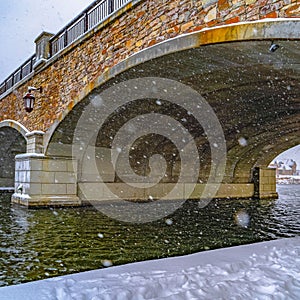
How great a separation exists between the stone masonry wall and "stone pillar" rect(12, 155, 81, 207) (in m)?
1.12

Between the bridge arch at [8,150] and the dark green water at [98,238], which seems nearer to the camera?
the dark green water at [98,238]

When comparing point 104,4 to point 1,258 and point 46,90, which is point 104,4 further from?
point 1,258

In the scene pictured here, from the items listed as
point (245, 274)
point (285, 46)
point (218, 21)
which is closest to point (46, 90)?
point (218, 21)

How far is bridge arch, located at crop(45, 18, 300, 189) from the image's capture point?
16.0ft

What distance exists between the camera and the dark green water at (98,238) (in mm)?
4289

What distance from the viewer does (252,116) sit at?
1116cm

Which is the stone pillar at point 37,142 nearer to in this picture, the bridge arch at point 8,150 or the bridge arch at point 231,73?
the bridge arch at point 231,73

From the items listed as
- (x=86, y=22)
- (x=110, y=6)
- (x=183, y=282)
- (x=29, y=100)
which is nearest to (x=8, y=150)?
(x=29, y=100)

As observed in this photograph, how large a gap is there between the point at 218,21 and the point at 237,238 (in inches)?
140

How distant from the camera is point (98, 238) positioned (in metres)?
6.02

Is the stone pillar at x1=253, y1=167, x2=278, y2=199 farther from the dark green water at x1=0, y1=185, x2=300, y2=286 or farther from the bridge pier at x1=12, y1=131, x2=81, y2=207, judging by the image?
the bridge pier at x1=12, y1=131, x2=81, y2=207

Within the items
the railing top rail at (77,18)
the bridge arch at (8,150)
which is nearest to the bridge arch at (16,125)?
the bridge arch at (8,150)

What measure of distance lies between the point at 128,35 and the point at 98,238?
395 centimetres

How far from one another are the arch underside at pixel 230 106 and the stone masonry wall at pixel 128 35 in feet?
1.23
